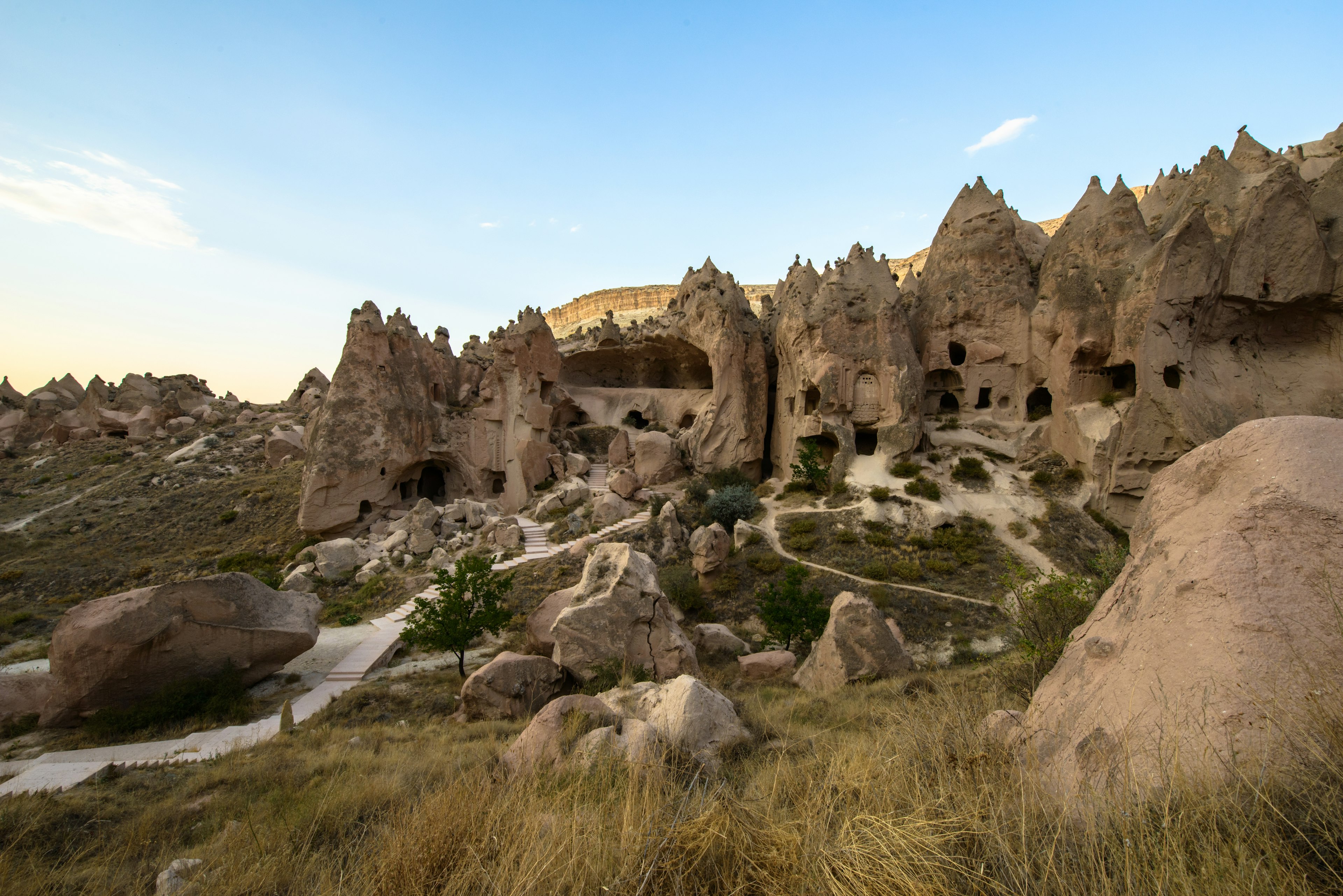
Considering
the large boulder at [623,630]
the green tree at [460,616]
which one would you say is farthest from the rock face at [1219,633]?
the green tree at [460,616]

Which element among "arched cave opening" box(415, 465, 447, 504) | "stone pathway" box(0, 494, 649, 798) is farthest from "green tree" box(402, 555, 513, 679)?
"arched cave opening" box(415, 465, 447, 504)

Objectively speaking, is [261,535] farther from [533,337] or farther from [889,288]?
[889,288]

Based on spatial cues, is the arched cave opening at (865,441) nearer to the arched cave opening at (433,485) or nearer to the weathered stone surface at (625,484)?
the weathered stone surface at (625,484)

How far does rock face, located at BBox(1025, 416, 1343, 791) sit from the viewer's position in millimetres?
2395

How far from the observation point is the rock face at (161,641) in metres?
8.51

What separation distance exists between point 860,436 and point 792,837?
21398 mm

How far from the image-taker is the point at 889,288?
860 inches

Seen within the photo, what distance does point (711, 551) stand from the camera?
1620 centimetres

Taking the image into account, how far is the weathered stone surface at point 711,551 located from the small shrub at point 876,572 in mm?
3889

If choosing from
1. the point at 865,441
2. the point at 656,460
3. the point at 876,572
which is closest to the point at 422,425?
the point at 656,460

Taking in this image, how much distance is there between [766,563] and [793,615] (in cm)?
407

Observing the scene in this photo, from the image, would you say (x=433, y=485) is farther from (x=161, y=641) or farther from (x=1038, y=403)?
(x=1038, y=403)

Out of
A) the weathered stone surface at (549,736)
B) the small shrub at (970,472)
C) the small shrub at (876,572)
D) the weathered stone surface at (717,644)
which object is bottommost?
the weathered stone surface at (717,644)

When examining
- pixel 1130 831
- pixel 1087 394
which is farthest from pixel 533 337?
pixel 1130 831
